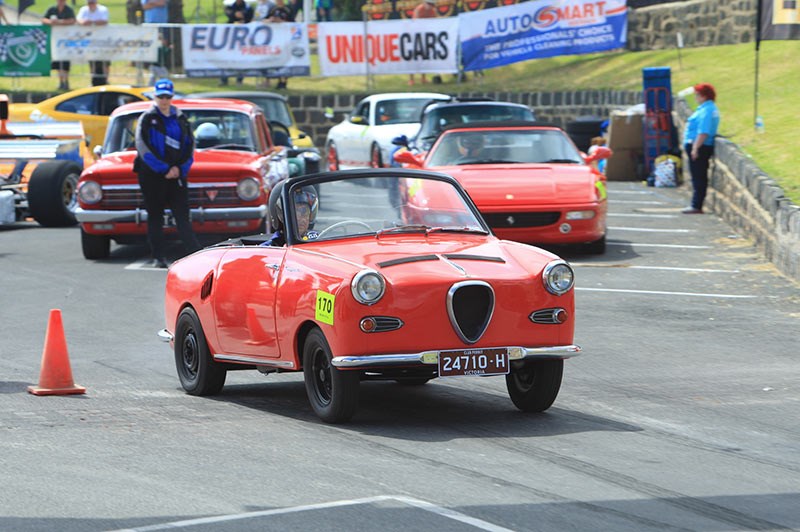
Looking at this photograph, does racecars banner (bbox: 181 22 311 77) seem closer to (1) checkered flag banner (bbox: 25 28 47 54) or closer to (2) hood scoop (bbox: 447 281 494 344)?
(1) checkered flag banner (bbox: 25 28 47 54)

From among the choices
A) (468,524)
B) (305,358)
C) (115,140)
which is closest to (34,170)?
(115,140)

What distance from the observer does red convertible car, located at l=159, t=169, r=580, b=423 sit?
7.77 meters

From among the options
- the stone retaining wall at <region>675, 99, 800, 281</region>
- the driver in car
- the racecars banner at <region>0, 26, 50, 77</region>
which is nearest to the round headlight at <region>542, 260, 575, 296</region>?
the driver in car

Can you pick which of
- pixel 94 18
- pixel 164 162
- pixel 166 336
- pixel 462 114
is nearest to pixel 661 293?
pixel 164 162

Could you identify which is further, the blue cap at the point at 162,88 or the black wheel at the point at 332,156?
the black wheel at the point at 332,156

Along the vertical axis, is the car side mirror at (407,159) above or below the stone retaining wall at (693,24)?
below

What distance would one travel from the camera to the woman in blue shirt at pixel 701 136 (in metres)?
20.2

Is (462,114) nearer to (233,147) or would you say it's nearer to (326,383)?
(233,147)

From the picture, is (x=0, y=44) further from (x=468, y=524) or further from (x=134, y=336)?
(x=468, y=524)

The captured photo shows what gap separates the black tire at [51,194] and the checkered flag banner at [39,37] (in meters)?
13.7

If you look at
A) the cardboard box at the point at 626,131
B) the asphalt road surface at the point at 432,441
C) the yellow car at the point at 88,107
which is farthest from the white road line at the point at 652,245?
the yellow car at the point at 88,107

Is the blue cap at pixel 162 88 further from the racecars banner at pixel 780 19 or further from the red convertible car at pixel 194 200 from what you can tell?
the racecars banner at pixel 780 19

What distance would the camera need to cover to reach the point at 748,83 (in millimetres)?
27188

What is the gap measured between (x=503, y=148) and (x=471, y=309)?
9.91 metres
